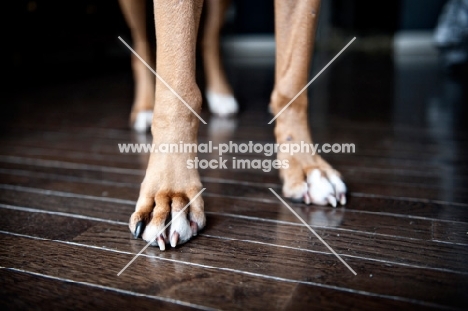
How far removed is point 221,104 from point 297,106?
93 centimetres

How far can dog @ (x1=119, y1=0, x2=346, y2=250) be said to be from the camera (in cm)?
92

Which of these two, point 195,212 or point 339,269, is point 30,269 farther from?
point 339,269

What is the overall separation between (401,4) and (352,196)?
551 centimetres

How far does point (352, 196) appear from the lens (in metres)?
1.13

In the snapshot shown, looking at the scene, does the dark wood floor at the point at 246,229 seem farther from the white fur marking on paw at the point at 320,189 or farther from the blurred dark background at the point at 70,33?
the blurred dark background at the point at 70,33

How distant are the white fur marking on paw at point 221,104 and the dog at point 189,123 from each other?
86cm

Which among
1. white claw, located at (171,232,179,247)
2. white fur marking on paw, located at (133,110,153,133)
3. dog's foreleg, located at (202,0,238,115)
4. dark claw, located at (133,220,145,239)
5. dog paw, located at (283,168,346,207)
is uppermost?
dog's foreleg, located at (202,0,238,115)

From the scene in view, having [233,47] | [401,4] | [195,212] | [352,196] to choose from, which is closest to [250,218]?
[195,212]

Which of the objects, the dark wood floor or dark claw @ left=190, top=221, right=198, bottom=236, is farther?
dark claw @ left=190, top=221, right=198, bottom=236

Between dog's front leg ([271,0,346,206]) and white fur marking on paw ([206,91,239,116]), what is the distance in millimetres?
864

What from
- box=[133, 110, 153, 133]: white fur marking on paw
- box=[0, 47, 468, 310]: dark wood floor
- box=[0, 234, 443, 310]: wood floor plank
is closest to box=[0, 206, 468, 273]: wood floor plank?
box=[0, 47, 468, 310]: dark wood floor

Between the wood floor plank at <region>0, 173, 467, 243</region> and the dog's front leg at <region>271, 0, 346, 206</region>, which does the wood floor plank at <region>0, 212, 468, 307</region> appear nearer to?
the wood floor plank at <region>0, 173, 467, 243</region>

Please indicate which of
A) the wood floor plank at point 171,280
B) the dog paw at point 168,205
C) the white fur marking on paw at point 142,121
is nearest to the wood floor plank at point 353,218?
the dog paw at point 168,205

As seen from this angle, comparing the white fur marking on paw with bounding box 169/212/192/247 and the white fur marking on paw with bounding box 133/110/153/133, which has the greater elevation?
the white fur marking on paw with bounding box 133/110/153/133
